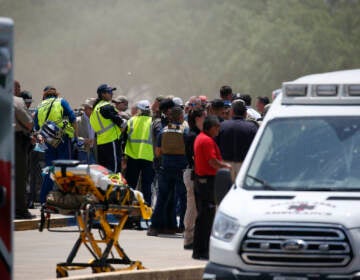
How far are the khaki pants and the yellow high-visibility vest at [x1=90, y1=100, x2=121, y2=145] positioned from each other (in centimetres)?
332

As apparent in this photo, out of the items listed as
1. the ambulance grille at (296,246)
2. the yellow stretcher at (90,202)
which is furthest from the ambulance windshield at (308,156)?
the yellow stretcher at (90,202)

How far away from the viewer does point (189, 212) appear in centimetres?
1784

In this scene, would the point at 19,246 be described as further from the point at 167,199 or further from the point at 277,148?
the point at 277,148

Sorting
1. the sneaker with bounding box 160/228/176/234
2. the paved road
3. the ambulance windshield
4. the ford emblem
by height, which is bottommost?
the sneaker with bounding box 160/228/176/234

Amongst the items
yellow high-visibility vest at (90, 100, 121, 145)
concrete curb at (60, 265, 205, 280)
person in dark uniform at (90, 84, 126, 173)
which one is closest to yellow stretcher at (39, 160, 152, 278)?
concrete curb at (60, 265, 205, 280)

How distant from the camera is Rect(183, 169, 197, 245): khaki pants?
17.6 m

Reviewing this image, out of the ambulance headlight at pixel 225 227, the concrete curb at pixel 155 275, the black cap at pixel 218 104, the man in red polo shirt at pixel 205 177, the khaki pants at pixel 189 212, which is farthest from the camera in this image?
the black cap at pixel 218 104

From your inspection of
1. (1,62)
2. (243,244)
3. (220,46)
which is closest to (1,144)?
(1,62)

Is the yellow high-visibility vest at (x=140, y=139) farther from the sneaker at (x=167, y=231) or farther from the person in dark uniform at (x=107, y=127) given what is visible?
the sneaker at (x=167, y=231)

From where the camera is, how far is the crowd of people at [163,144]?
16.3 m

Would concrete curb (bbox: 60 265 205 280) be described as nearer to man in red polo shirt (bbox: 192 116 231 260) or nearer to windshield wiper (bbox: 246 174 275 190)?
man in red polo shirt (bbox: 192 116 231 260)

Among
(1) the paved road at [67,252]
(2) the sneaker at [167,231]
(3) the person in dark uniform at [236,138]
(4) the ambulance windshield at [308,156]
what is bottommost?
(2) the sneaker at [167,231]

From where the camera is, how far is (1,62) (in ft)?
29.2

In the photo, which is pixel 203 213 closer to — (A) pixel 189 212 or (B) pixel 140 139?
(A) pixel 189 212
